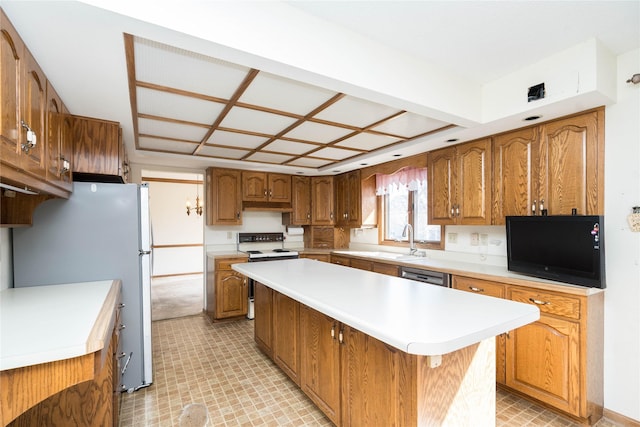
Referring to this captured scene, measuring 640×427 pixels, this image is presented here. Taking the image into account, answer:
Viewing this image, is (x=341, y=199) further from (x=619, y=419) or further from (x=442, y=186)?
(x=619, y=419)

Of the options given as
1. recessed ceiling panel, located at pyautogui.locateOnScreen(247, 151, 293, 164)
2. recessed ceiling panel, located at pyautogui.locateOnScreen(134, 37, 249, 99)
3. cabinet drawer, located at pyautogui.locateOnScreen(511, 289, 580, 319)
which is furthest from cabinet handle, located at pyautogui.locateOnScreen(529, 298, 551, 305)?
recessed ceiling panel, located at pyautogui.locateOnScreen(247, 151, 293, 164)

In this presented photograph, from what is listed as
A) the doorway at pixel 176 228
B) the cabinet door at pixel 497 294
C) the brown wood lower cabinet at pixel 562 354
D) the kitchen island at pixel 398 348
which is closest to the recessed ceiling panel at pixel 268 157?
the kitchen island at pixel 398 348

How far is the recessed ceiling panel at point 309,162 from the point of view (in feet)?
13.5

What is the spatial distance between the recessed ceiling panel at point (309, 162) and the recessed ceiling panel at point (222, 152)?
768 mm

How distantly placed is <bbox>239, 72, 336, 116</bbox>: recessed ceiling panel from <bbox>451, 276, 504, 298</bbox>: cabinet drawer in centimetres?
203

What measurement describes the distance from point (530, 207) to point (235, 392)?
2.91m

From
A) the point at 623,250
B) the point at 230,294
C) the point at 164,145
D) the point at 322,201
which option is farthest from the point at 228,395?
the point at 322,201

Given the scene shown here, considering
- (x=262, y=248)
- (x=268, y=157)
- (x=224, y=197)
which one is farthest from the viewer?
(x=262, y=248)

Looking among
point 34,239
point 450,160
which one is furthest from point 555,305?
point 34,239

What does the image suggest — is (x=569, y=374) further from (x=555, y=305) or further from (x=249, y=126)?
(x=249, y=126)

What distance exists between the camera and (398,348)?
119 centimetres

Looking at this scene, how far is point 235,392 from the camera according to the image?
2.45 metres

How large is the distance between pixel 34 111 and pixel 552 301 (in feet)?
11.0

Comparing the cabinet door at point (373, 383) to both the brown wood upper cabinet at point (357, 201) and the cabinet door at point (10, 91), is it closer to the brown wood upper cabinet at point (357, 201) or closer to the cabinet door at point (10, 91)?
the cabinet door at point (10, 91)
